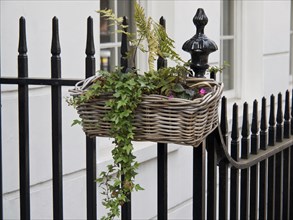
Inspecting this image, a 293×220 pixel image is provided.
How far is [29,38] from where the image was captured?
404 centimetres

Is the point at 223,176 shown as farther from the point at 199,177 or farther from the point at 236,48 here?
the point at 236,48

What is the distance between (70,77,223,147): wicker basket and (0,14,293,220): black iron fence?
25 cm

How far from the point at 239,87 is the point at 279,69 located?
673 mm

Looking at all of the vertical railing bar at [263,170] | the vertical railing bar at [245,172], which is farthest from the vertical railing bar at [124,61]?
the vertical railing bar at [263,170]

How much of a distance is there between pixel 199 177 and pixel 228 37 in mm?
4685

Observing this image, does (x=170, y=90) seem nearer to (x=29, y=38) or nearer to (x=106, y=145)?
(x=29, y=38)

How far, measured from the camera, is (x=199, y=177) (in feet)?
9.16

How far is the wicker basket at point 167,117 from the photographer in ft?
8.07

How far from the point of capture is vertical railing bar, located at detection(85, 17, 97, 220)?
3.00 m

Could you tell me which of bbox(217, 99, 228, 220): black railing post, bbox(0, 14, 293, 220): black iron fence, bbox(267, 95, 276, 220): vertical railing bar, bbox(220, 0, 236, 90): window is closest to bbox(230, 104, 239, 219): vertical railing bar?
bbox(0, 14, 293, 220): black iron fence

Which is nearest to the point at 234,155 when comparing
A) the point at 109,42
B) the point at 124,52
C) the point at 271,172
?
the point at 271,172

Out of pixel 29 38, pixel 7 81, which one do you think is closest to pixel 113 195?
pixel 7 81

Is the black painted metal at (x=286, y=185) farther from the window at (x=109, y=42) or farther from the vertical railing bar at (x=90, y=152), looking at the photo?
the window at (x=109, y=42)

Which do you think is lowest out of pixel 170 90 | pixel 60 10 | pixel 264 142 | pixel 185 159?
pixel 185 159
